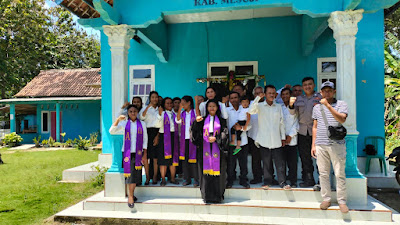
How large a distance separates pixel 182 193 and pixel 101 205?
128cm

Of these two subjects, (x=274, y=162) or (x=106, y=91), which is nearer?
(x=274, y=162)

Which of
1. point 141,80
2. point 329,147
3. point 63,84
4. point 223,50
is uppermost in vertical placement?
point 63,84

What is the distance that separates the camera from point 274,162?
4473 millimetres

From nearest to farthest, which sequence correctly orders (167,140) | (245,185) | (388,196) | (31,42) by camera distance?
(245,185), (167,140), (388,196), (31,42)

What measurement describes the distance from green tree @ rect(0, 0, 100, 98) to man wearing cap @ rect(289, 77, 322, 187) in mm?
20050

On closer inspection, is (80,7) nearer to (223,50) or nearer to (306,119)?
(223,50)

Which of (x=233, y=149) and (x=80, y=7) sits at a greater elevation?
(x=80, y=7)

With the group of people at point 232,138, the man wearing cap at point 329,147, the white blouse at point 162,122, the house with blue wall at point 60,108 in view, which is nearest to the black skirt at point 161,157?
the group of people at point 232,138

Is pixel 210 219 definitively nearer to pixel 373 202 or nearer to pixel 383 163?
pixel 373 202

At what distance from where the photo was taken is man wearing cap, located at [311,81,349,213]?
155 inches

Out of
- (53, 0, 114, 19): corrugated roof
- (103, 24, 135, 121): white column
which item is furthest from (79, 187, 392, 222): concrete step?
(53, 0, 114, 19): corrugated roof

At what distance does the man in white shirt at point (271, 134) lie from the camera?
4.43 m

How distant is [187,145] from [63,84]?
54.5 ft

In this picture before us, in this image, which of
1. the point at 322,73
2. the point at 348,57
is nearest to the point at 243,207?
the point at 348,57
